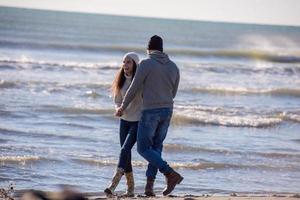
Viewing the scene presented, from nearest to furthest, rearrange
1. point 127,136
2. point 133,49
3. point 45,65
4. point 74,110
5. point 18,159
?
point 127,136
point 18,159
point 74,110
point 45,65
point 133,49

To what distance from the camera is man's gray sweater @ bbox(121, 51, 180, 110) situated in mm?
8016

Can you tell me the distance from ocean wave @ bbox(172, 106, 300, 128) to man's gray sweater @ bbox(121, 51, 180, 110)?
858cm

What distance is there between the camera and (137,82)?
8.02 m

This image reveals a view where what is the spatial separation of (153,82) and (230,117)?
33.2 feet

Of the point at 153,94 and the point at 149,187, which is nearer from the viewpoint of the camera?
the point at 153,94

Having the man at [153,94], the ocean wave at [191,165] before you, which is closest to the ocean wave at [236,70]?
the ocean wave at [191,165]

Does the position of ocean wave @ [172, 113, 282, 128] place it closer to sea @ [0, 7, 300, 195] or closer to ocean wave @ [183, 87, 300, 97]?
sea @ [0, 7, 300, 195]

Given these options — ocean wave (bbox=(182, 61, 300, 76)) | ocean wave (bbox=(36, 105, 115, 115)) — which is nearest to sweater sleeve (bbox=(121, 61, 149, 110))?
ocean wave (bbox=(36, 105, 115, 115))

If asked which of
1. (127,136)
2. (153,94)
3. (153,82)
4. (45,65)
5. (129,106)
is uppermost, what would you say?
(45,65)

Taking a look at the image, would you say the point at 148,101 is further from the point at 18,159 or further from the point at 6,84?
the point at 6,84

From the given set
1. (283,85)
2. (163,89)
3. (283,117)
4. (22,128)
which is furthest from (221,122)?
(283,85)

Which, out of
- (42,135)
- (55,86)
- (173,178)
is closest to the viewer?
(173,178)

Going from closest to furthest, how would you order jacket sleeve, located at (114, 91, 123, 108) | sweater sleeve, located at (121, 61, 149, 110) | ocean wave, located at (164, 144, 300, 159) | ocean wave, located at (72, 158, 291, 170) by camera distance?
sweater sleeve, located at (121, 61, 149, 110) → jacket sleeve, located at (114, 91, 123, 108) → ocean wave, located at (72, 158, 291, 170) → ocean wave, located at (164, 144, 300, 159)

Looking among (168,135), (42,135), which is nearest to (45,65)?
(168,135)
